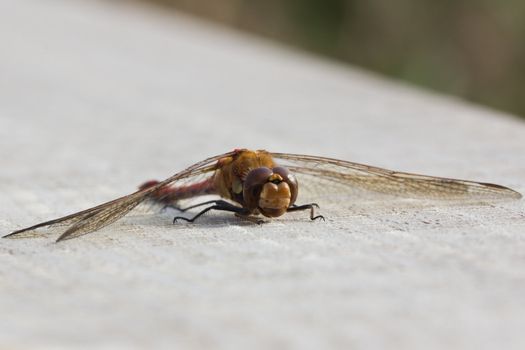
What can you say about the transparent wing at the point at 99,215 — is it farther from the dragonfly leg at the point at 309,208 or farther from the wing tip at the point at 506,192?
the wing tip at the point at 506,192

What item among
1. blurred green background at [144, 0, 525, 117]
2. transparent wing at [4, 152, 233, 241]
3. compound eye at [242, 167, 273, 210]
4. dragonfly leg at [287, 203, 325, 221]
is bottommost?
transparent wing at [4, 152, 233, 241]

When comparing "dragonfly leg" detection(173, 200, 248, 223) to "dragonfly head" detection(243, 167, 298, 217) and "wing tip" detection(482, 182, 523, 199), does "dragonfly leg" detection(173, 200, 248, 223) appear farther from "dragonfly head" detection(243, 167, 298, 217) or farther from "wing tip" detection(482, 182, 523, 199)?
"wing tip" detection(482, 182, 523, 199)

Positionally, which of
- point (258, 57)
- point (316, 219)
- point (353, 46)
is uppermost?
point (353, 46)

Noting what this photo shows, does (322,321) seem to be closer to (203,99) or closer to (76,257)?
(76,257)

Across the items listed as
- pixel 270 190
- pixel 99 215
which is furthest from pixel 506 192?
pixel 99 215

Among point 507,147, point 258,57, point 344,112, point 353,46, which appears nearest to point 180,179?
point 507,147

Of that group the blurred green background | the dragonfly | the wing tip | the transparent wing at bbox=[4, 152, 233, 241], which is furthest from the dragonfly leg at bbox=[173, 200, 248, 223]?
the blurred green background
